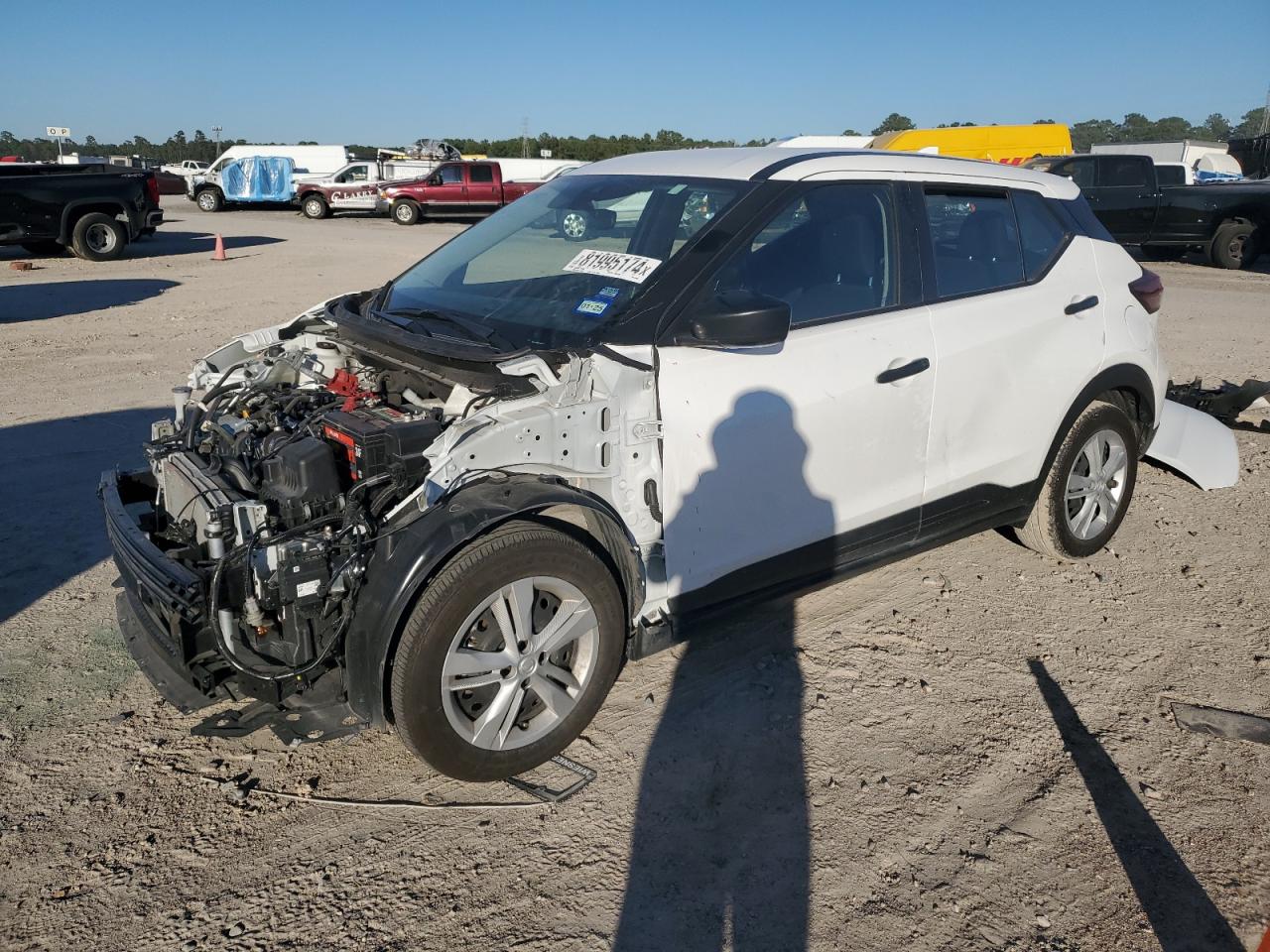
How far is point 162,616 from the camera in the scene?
3008mm

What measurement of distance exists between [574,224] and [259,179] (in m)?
33.8

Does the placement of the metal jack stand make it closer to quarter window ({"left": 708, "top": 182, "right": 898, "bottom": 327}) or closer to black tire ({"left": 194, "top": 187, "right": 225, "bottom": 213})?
quarter window ({"left": 708, "top": 182, "right": 898, "bottom": 327})

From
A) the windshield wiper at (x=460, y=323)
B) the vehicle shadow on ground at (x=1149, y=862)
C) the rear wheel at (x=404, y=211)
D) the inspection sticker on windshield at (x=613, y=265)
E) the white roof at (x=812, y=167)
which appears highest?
the rear wheel at (x=404, y=211)

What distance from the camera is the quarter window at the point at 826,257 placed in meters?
3.53

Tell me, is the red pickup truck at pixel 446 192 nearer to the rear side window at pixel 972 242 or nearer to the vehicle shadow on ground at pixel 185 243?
the vehicle shadow on ground at pixel 185 243

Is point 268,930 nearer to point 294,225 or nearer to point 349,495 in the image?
point 349,495

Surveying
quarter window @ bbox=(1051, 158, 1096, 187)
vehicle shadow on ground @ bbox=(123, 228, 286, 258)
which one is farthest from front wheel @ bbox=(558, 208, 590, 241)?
vehicle shadow on ground @ bbox=(123, 228, 286, 258)

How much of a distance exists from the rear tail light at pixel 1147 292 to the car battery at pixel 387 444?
354 centimetres

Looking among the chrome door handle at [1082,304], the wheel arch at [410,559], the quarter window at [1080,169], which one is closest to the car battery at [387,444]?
the wheel arch at [410,559]

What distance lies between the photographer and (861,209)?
385 centimetres

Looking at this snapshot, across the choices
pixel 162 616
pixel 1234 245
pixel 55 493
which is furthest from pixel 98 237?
pixel 1234 245

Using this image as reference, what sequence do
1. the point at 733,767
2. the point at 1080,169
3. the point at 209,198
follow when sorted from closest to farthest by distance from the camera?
the point at 733,767, the point at 1080,169, the point at 209,198

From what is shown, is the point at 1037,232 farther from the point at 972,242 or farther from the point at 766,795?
the point at 766,795

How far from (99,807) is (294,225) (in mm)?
27905
